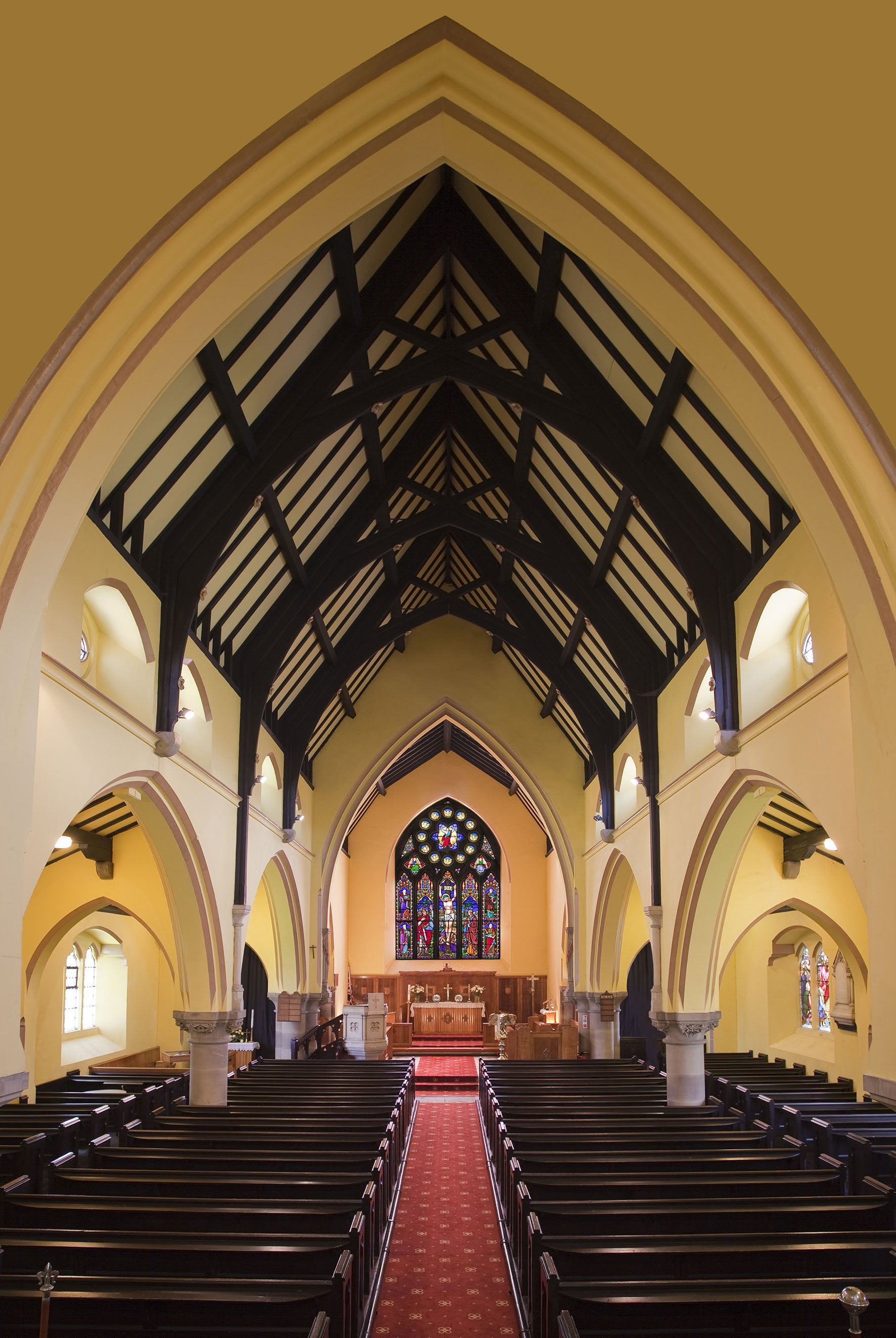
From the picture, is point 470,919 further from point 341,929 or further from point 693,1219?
point 693,1219

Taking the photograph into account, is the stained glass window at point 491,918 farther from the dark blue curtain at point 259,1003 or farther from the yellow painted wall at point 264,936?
the yellow painted wall at point 264,936

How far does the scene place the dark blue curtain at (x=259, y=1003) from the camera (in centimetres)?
2273

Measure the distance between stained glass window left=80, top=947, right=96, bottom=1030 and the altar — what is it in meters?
9.19

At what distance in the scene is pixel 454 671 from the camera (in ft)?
68.5

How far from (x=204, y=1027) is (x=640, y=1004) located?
14.0 meters

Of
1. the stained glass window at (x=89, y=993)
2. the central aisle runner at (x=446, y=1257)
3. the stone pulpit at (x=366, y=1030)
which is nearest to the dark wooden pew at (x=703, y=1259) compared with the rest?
the central aisle runner at (x=446, y=1257)

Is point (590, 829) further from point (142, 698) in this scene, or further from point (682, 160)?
point (682, 160)

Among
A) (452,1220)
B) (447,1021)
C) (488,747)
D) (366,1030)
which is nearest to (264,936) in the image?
(366,1030)

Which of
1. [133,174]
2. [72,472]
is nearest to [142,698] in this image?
[72,472]

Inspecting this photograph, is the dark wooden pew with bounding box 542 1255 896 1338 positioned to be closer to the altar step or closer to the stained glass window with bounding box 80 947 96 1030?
the altar step

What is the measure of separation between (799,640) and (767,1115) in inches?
210

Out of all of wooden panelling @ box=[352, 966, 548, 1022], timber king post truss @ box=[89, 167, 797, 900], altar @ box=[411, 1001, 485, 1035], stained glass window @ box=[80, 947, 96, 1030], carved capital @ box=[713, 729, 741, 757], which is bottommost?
altar @ box=[411, 1001, 485, 1035]

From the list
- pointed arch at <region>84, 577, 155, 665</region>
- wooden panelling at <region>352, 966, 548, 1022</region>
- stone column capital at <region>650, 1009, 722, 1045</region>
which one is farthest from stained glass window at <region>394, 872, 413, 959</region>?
pointed arch at <region>84, 577, 155, 665</region>

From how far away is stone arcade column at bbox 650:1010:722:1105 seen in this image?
39.6ft
